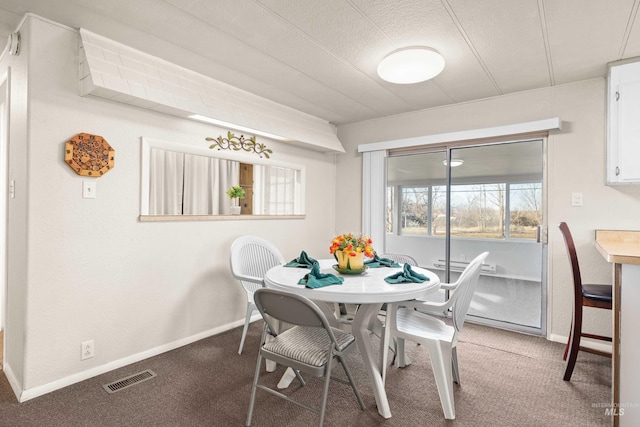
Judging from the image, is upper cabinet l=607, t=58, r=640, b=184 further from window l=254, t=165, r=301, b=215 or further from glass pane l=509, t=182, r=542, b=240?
window l=254, t=165, r=301, b=215

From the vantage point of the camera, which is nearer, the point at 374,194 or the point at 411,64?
the point at 411,64

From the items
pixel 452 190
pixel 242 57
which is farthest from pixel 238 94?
pixel 452 190

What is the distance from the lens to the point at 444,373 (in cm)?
190

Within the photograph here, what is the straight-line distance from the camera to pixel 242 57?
252 cm

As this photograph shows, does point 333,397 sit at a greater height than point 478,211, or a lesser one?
lesser

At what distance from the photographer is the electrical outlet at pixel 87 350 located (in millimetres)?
2275

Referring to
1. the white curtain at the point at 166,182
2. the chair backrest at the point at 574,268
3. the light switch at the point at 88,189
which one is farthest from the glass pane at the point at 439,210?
the light switch at the point at 88,189

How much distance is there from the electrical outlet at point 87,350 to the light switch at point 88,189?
1005 mm

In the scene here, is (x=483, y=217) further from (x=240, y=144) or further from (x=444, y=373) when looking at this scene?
(x=240, y=144)

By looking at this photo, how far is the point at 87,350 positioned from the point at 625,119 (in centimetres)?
427

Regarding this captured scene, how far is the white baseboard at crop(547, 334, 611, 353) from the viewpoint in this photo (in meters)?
2.82

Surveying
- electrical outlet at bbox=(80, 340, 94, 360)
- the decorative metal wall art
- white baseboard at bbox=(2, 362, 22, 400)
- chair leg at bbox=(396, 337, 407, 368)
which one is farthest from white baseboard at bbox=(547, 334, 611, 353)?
white baseboard at bbox=(2, 362, 22, 400)

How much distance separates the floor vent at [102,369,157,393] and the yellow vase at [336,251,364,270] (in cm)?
157

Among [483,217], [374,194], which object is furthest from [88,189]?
[483,217]
